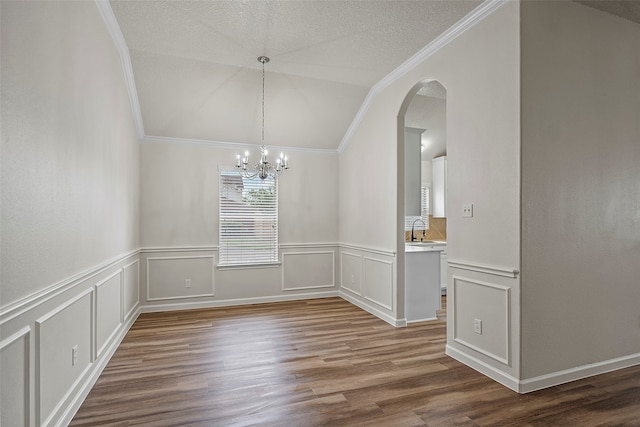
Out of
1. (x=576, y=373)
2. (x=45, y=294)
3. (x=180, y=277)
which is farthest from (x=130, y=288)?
(x=576, y=373)

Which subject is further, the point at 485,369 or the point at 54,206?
the point at 485,369

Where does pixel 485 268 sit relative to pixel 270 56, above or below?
below

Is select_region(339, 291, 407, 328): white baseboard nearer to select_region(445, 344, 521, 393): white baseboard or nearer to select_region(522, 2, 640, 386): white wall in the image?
select_region(445, 344, 521, 393): white baseboard

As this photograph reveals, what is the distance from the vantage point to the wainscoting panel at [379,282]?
14.6 ft

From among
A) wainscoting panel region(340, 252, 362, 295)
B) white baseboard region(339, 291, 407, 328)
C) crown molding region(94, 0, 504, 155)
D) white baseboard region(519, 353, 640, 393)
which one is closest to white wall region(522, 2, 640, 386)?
white baseboard region(519, 353, 640, 393)

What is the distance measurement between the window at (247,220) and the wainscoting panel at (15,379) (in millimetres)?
3645

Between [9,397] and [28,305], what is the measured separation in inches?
16.7

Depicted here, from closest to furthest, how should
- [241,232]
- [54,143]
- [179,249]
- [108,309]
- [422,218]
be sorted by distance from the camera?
[54,143] → [108,309] → [179,249] → [241,232] → [422,218]

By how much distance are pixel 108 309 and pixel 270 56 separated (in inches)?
122

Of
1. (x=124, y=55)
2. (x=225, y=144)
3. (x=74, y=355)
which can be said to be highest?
(x=124, y=55)

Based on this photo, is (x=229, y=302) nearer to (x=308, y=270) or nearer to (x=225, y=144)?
(x=308, y=270)

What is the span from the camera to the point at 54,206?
81.5 inches

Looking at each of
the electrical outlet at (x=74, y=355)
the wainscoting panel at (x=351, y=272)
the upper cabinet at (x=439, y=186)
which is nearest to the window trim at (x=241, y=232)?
the wainscoting panel at (x=351, y=272)

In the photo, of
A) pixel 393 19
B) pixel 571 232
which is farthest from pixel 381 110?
pixel 571 232
